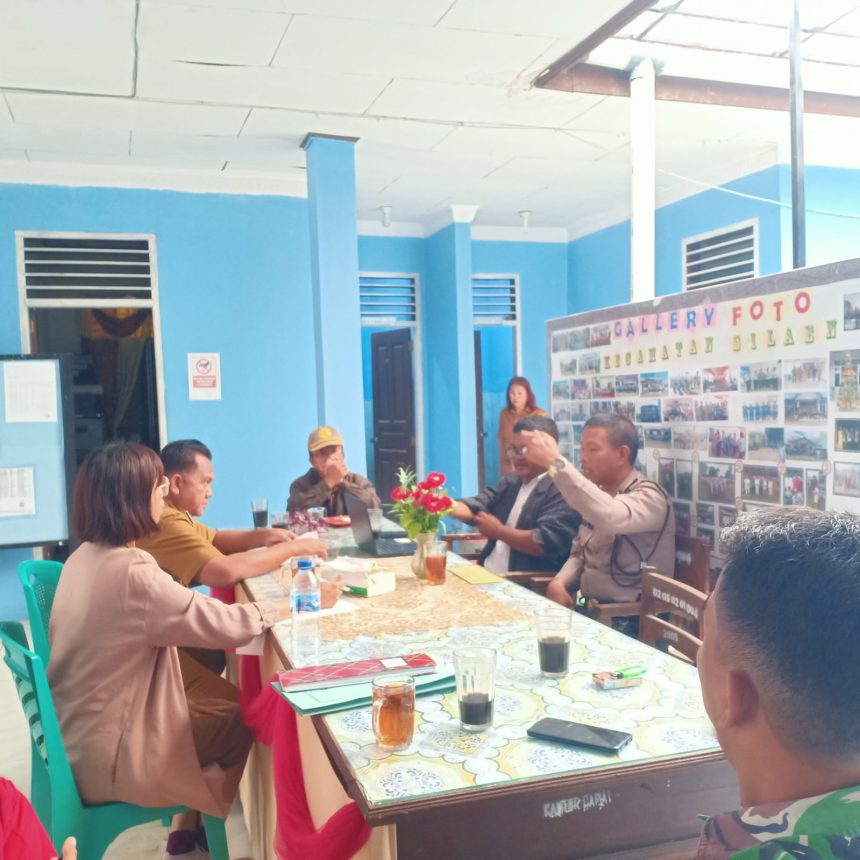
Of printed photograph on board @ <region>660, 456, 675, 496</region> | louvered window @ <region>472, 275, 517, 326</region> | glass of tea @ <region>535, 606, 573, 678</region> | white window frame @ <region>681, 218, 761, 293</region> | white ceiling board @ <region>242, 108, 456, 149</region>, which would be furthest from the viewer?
louvered window @ <region>472, 275, 517, 326</region>

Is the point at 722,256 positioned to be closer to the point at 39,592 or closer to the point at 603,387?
the point at 603,387

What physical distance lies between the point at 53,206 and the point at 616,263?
4491mm

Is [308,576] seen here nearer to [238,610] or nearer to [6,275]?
[238,610]

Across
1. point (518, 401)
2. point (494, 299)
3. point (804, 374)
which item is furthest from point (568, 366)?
point (494, 299)

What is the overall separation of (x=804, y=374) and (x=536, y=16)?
6.16ft

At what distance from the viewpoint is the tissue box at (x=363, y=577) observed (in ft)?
8.21

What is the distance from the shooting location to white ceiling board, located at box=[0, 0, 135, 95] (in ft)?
10.3

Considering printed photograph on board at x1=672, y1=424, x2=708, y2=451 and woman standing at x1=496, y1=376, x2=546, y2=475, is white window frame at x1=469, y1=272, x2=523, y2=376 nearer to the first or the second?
woman standing at x1=496, y1=376, x2=546, y2=475

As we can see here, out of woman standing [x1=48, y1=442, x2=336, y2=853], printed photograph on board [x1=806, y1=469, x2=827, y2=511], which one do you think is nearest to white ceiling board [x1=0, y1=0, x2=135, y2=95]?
woman standing [x1=48, y1=442, x2=336, y2=853]

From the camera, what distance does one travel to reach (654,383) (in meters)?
3.30

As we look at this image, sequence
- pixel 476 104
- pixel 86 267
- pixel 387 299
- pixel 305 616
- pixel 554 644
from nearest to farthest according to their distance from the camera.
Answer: pixel 554 644, pixel 305 616, pixel 476 104, pixel 86 267, pixel 387 299

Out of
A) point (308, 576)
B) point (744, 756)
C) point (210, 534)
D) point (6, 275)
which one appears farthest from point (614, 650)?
point (6, 275)

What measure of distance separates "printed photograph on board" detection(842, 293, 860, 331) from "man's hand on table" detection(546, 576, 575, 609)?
4.56 feet

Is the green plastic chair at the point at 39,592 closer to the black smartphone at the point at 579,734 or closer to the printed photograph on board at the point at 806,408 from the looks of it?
the black smartphone at the point at 579,734
